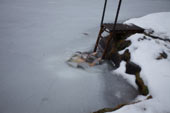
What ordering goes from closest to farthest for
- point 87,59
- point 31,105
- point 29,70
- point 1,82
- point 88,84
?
1. point 31,105
2. point 1,82
3. point 88,84
4. point 29,70
5. point 87,59

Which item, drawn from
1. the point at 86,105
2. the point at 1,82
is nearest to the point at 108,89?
the point at 86,105

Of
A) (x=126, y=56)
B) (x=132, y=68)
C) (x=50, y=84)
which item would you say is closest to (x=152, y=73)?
(x=132, y=68)

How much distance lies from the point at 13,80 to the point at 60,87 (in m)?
1.43

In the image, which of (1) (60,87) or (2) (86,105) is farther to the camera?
(1) (60,87)

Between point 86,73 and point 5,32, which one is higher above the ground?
point 5,32

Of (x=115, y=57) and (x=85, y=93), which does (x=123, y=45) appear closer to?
Result: (x=115, y=57)

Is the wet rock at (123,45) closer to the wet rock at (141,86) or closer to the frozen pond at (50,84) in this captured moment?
the frozen pond at (50,84)

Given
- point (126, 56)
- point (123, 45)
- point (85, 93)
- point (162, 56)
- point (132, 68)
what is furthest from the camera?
point (123, 45)

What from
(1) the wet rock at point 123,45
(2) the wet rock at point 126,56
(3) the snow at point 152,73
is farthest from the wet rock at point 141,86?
(1) the wet rock at point 123,45

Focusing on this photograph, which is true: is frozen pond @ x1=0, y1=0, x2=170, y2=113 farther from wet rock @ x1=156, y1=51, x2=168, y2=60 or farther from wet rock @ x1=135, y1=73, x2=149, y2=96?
wet rock @ x1=156, y1=51, x2=168, y2=60

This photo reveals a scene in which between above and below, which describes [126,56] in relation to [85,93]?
above

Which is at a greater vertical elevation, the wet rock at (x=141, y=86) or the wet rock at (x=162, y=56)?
the wet rock at (x=162, y=56)

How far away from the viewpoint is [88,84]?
10.4 feet

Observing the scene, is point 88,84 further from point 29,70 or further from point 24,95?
point 29,70
